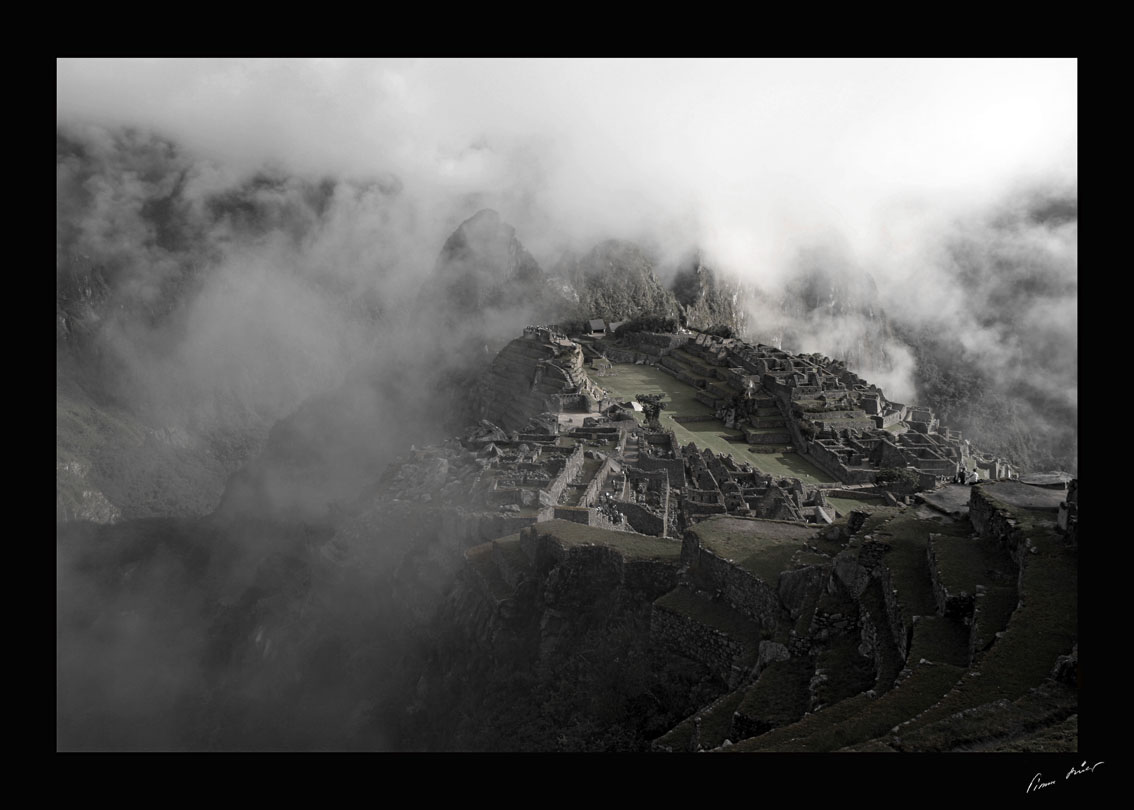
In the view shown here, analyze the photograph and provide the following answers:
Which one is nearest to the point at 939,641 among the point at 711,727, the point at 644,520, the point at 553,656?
the point at 711,727

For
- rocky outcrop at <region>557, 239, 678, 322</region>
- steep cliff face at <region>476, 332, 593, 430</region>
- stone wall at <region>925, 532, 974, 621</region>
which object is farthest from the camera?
rocky outcrop at <region>557, 239, 678, 322</region>

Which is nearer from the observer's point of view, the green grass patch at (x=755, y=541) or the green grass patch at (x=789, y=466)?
the green grass patch at (x=755, y=541)

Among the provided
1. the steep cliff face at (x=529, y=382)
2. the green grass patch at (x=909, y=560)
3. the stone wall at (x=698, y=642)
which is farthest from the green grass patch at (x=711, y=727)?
the steep cliff face at (x=529, y=382)

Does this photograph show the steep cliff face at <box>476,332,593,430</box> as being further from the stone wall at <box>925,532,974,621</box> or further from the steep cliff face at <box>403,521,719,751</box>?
the stone wall at <box>925,532,974,621</box>

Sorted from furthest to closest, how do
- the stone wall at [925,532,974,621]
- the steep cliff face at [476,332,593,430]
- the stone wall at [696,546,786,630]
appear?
the steep cliff face at [476,332,593,430] < the stone wall at [696,546,786,630] < the stone wall at [925,532,974,621]

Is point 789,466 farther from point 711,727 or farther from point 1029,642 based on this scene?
point 1029,642

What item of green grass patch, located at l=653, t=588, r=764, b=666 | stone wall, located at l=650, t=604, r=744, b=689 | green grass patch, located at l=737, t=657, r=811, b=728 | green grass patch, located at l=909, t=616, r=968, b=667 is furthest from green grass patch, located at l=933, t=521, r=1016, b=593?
stone wall, located at l=650, t=604, r=744, b=689

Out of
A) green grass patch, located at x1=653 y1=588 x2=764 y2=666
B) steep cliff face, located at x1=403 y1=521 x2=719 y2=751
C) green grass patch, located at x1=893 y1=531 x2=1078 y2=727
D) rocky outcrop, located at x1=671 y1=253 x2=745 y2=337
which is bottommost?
steep cliff face, located at x1=403 y1=521 x2=719 y2=751

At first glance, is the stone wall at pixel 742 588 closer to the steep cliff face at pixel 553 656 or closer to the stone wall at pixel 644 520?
the steep cliff face at pixel 553 656

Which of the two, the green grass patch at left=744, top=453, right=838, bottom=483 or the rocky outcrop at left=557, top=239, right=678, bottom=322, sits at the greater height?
the rocky outcrop at left=557, top=239, right=678, bottom=322

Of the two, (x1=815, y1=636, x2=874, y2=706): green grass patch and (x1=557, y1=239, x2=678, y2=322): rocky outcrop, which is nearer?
(x1=815, y1=636, x2=874, y2=706): green grass patch
